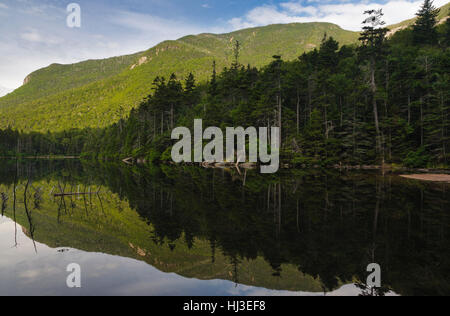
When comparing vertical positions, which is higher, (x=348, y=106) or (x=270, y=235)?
(x=348, y=106)

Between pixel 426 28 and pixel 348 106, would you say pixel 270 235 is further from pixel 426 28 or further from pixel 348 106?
pixel 426 28

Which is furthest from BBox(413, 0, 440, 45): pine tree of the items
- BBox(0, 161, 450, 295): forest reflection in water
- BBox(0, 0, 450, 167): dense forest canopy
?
BBox(0, 161, 450, 295): forest reflection in water

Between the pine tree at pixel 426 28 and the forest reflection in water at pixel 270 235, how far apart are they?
6888 cm

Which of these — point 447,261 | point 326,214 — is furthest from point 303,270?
point 326,214

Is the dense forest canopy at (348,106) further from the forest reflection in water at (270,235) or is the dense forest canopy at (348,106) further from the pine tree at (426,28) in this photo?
the forest reflection in water at (270,235)

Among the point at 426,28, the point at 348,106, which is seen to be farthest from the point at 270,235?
the point at 426,28

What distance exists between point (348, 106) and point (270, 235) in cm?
4193

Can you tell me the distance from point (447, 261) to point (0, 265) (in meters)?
11.4

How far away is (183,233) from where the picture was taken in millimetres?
8984

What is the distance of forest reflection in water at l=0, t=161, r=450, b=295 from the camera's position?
595 cm

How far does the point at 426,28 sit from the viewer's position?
211 feet

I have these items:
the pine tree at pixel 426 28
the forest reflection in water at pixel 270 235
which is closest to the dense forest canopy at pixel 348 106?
the pine tree at pixel 426 28

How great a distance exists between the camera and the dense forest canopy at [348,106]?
120 ft

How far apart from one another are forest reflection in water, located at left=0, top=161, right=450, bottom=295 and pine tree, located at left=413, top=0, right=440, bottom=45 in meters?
68.9
